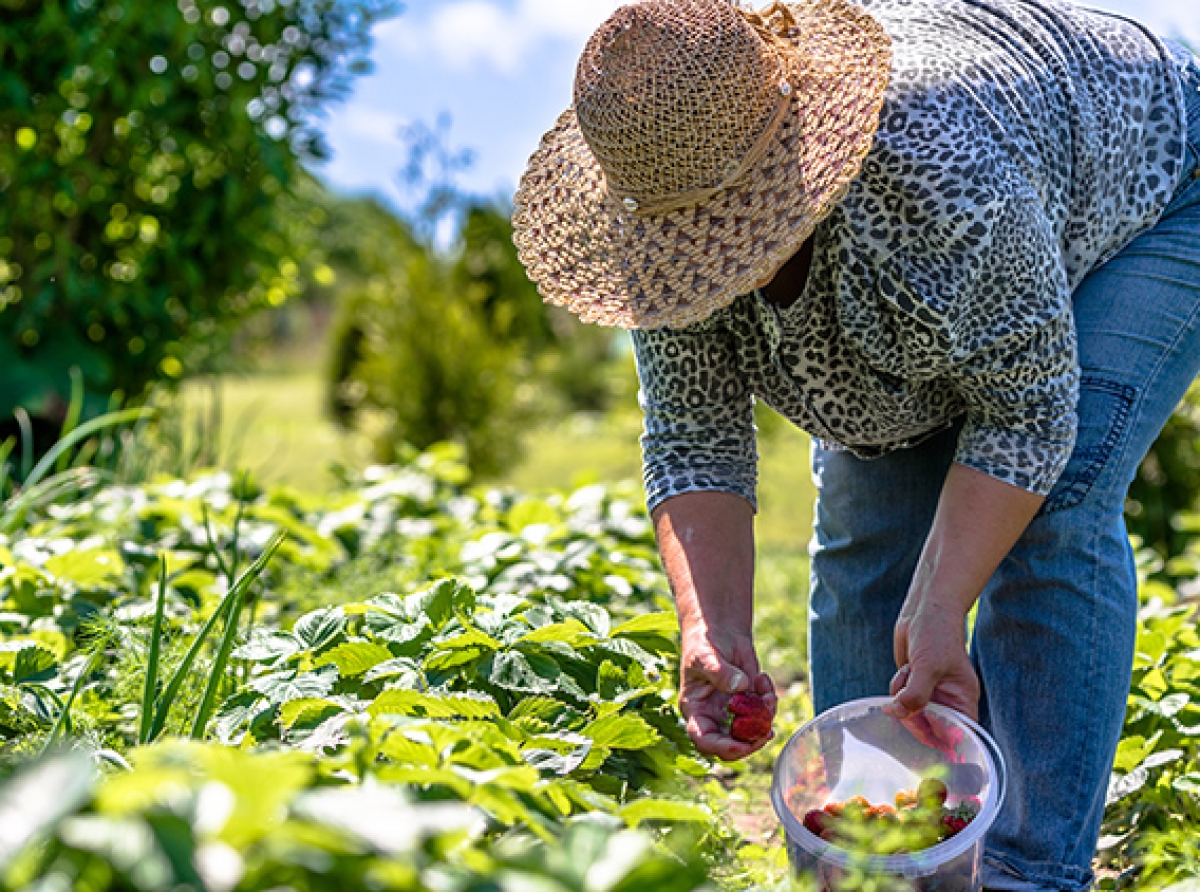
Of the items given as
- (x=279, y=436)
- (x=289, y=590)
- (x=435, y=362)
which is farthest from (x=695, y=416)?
(x=279, y=436)

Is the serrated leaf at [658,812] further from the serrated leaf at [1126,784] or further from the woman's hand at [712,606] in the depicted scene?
the serrated leaf at [1126,784]

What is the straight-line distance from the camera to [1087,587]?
5.76ft

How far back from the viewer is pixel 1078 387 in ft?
5.62

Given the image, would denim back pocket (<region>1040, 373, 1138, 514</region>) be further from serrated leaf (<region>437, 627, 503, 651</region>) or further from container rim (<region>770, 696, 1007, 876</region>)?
serrated leaf (<region>437, 627, 503, 651</region>)

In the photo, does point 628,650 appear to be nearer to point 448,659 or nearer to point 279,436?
point 448,659

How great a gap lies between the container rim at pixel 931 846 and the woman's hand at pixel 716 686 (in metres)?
0.08

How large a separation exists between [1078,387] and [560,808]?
1016 mm

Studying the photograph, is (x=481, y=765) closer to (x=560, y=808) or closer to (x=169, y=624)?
(x=560, y=808)

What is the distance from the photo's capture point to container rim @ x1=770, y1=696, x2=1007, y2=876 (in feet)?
4.63

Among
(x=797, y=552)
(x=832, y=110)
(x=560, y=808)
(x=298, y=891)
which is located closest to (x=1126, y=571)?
(x=832, y=110)

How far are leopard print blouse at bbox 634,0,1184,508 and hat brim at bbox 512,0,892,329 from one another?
0.08 m

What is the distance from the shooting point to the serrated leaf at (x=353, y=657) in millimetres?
1598

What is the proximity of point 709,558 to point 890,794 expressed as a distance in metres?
0.45

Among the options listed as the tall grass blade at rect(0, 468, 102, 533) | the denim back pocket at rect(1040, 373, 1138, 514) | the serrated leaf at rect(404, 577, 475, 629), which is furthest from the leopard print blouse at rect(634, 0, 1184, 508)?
the tall grass blade at rect(0, 468, 102, 533)
